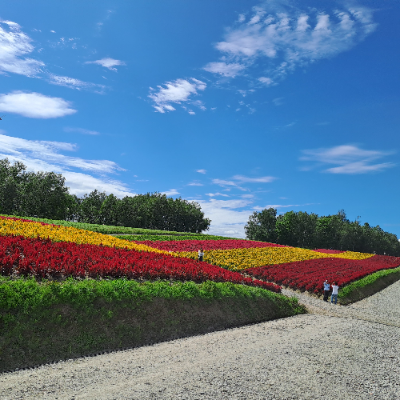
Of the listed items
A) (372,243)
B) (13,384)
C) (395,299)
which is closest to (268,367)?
(13,384)

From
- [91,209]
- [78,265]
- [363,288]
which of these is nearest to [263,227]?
[91,209]

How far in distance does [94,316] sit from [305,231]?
7701cm

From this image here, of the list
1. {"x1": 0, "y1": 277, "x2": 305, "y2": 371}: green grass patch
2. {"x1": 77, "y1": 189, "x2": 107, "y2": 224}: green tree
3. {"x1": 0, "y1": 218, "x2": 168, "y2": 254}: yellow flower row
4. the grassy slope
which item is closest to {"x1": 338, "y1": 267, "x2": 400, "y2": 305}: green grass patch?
the grassy slope

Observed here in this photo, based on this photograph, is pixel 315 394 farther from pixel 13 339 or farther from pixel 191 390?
pixel 13 339

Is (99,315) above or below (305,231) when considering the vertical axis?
below

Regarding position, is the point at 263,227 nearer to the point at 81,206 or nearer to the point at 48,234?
the point at 81,206

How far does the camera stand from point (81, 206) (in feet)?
252

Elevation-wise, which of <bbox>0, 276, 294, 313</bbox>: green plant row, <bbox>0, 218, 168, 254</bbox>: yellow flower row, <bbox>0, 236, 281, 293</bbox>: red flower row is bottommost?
<bbox>0, 276, 294, 313</bbox>: green plant row

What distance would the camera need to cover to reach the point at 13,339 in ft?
21.6

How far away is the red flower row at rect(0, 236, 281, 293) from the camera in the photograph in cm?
916

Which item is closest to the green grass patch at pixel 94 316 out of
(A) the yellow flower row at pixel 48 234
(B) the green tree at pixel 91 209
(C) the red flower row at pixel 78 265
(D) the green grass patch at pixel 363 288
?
(C) the red flower row at pixel 78 265

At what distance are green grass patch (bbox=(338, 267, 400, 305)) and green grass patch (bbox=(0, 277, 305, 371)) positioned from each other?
9694 millimetres

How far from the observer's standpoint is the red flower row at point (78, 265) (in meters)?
9.16

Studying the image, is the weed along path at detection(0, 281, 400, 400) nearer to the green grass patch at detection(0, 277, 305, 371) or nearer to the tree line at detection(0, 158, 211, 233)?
the green grass patch at detection(0, 277, 305, 371)
